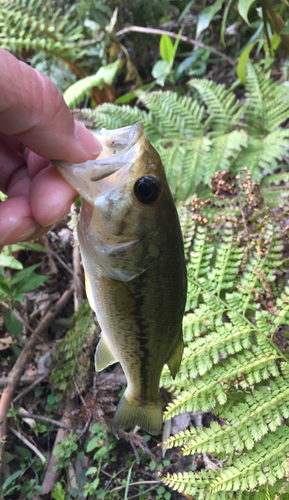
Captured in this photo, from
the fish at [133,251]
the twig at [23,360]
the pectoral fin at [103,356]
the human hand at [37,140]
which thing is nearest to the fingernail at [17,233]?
the human hand at [37,140]

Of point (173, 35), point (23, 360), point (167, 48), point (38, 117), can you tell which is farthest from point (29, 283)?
point (173, 35)

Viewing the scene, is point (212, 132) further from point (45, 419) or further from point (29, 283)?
point (45, 419)

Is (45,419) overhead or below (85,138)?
below

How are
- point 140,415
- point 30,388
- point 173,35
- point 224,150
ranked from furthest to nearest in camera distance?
point 173,35 → point 30,388 → point 224,150 → point 140,415

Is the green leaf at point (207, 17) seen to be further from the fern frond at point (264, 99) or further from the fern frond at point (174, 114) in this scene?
the fern frond at point (174, 114)

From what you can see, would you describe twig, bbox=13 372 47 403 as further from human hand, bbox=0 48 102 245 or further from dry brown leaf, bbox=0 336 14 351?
human hand, bbox=0 48 102 245

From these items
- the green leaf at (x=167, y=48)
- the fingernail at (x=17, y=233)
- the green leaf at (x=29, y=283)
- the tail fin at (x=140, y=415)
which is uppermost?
the green leaf at (x=167, y=48)

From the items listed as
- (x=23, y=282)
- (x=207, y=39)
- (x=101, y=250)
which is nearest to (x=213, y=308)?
(x=101, y=250)
